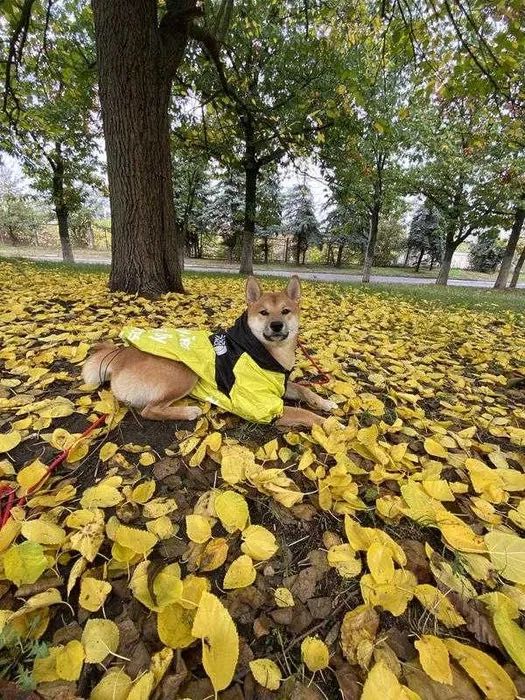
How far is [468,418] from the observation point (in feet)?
8.92

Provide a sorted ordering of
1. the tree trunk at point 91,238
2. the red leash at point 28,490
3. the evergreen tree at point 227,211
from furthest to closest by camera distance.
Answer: the tree trunk at point 91,238 < the evergreen tree at point 227,211 < the red leash at point 28,490

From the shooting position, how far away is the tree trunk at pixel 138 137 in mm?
4711

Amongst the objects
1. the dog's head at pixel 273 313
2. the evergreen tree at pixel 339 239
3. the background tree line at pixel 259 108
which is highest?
the background tree line at pixel 259 108

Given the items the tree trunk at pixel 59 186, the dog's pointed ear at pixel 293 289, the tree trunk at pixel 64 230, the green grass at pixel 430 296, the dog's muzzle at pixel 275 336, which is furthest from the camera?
the tree trunk at pixel 64 230

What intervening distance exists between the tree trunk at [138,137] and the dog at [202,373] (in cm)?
332

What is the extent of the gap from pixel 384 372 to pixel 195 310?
290cm

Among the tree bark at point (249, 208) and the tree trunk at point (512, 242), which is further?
the tree trunk at point (512, 242)

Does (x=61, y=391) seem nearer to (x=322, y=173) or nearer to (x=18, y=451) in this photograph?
(x=18, y=451)

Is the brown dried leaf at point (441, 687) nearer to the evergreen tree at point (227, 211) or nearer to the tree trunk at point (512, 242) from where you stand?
the tree trunk at point (512, 242)

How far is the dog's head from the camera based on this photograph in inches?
105

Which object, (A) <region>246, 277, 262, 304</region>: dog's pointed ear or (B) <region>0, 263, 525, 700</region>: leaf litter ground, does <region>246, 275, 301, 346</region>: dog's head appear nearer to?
(A) <region>246, 277, 262, 304</region>: dog's pointed ear

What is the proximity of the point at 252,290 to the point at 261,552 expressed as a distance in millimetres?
2106

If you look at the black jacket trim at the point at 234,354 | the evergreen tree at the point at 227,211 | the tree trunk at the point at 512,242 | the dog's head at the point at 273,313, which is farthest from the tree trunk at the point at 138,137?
the evergreen tree at the point at 227,211

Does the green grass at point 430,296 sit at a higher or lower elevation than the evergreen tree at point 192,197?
lower
